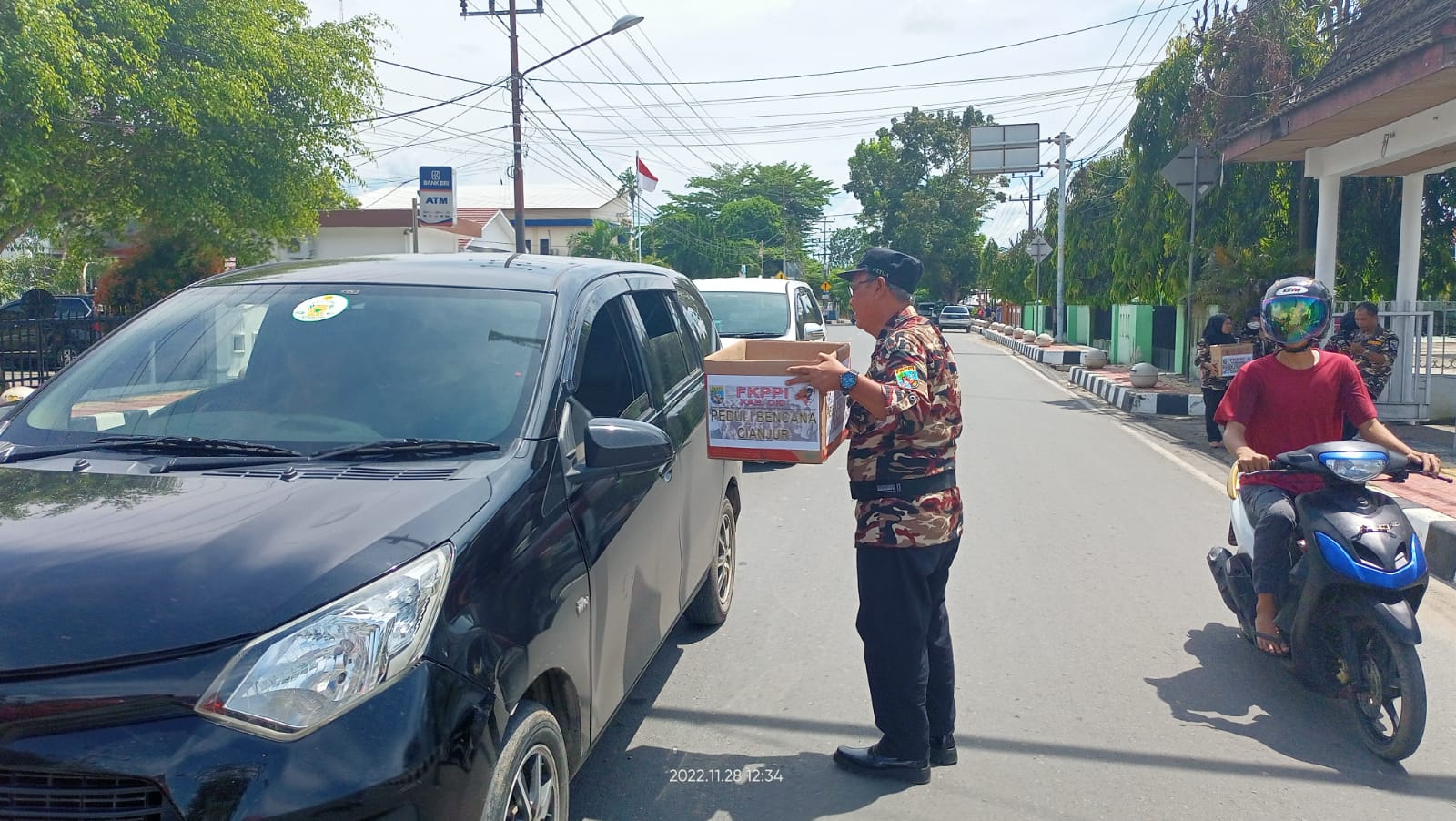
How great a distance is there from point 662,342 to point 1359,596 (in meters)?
2.73

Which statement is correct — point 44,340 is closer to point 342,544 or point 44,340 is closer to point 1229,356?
point 342,544

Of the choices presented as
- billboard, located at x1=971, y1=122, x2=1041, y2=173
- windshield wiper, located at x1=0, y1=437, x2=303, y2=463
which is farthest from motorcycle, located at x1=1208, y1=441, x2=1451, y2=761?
billboard, located at x1=971, y1=122, x2=1041, y2=173

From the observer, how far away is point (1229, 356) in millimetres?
11469

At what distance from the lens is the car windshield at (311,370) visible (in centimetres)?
322

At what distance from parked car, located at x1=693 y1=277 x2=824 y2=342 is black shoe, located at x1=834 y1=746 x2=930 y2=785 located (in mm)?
7952

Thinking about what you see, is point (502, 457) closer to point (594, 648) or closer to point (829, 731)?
point (594, 648)

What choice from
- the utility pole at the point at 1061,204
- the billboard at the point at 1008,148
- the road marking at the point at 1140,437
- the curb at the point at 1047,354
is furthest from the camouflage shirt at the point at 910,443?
the billboard at the point at 1008,148

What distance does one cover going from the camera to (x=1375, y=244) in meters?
17.3

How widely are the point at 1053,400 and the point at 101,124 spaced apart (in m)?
13.8

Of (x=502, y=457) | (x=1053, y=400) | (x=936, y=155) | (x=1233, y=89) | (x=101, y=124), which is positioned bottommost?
(x=1053, y=400)

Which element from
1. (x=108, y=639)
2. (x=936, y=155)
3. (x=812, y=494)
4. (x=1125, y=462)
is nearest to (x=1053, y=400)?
(x=1125, y=462)

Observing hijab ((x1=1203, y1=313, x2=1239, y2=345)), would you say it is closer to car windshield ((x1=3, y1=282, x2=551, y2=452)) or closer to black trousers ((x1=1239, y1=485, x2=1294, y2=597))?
black trousers ((x1=1239, y1=485, x2=1294, y2=597))

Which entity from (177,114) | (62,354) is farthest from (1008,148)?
(62,354)

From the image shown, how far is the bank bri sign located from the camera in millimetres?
16734
